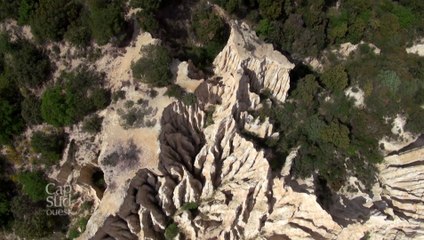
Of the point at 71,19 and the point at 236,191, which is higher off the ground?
the point at 71,19

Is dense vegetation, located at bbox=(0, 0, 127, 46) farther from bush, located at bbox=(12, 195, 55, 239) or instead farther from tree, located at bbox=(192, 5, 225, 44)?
bush, located at bbox=(12, 195, 55, 239)

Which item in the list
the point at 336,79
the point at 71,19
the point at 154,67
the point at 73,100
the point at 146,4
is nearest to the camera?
the point at 154,67

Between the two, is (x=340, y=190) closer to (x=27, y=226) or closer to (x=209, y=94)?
(x=209, y=94)

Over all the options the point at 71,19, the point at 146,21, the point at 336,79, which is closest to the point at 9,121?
the point at 71,19

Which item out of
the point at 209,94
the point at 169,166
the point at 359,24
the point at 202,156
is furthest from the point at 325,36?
the point at 169,166

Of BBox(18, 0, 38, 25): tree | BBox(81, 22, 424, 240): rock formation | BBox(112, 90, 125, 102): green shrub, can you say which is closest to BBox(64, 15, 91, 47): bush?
BBox(18, 0, 38, 25): tree

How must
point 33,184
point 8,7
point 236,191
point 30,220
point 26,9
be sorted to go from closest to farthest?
point 236,191 < point 30,220 < point 33,184 < point 26,9 < point 8,7

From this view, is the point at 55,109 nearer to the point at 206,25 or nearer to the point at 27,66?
the point at 27,66
